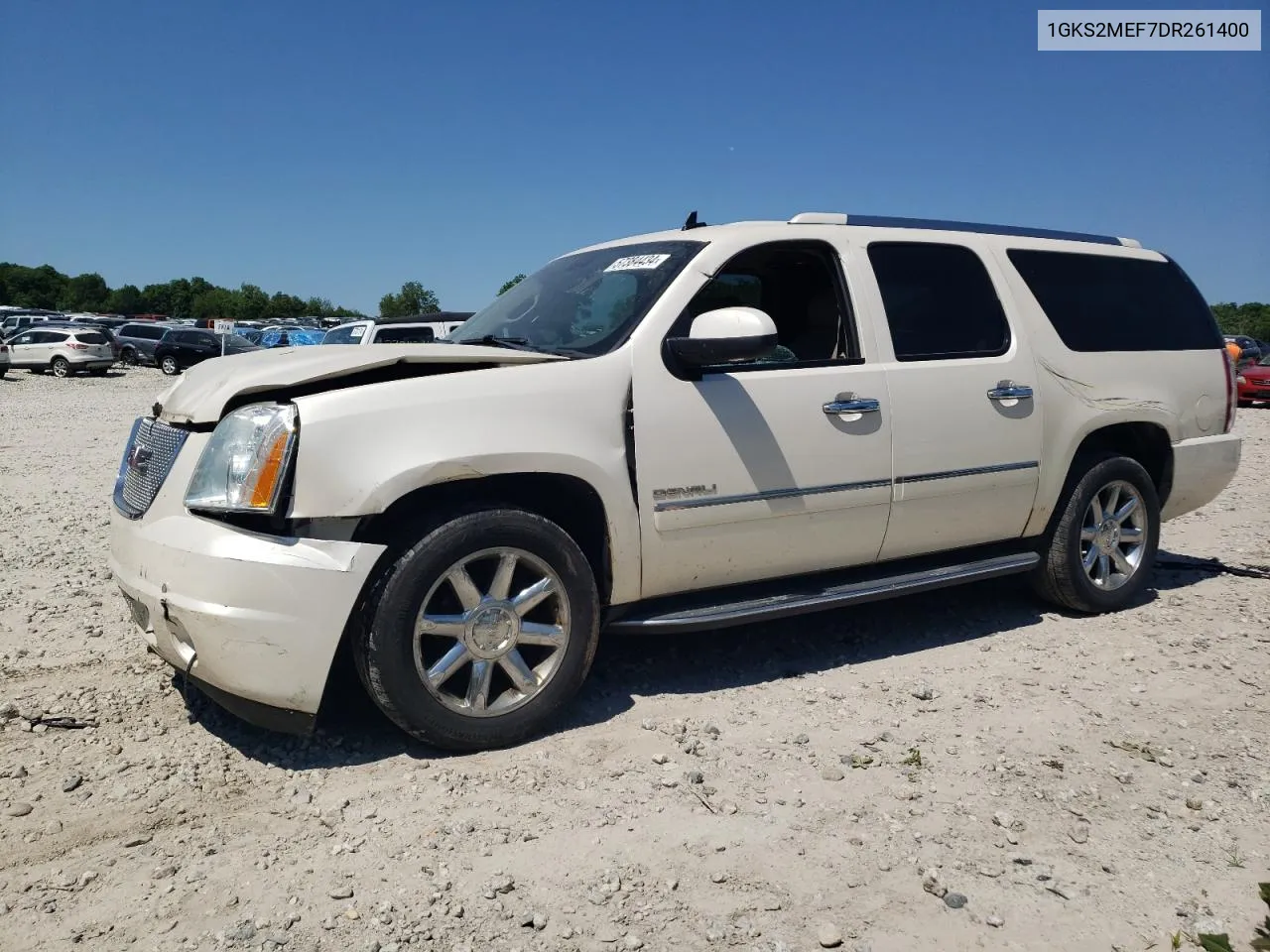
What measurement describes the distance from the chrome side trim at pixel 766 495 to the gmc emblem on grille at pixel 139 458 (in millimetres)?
1845

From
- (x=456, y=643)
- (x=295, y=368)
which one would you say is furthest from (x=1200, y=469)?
(x=295, y=368)

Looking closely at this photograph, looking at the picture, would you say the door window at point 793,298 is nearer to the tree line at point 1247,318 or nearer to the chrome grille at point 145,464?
the chrome grille at point 145,464

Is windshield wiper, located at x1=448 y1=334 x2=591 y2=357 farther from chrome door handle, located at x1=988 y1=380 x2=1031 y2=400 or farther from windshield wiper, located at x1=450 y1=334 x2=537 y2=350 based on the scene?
chrome door handle, located at x1=988 y1=380 x2=1031 y2=400

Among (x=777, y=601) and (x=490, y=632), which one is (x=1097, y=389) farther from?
(x=490, y=632)

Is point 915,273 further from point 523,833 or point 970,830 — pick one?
point 523,833

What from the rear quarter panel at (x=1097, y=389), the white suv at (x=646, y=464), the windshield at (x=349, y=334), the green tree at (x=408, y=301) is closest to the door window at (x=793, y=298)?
the white suv at (x=646, y=464)

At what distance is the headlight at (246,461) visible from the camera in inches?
112

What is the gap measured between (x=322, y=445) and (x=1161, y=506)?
453 cm

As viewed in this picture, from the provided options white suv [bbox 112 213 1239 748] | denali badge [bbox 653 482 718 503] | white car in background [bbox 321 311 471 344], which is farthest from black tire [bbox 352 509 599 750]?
white car in background [bbox 321 311 471 344]

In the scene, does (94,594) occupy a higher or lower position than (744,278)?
lower

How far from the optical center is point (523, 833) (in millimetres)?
2705

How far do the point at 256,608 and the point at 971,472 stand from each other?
3009 millimetres

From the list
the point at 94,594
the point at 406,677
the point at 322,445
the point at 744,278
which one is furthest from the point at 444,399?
the point at 94,594

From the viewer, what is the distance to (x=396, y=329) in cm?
1581
